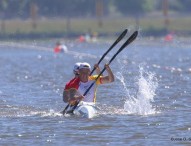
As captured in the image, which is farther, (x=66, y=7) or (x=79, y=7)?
(x=79, y=7)

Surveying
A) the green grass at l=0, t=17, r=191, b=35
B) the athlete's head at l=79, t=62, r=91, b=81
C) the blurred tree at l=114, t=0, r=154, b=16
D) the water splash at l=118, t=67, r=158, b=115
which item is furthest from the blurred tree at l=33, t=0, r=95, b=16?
the athlete's head at l=79, t=62, r=91, b=81

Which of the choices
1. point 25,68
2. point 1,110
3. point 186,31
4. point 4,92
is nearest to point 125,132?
point 1,110

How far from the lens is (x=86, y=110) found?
22.7m

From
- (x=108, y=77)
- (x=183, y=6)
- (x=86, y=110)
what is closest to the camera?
(x=86, y=110)

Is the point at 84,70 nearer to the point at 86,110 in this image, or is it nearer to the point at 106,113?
the point at 86,110

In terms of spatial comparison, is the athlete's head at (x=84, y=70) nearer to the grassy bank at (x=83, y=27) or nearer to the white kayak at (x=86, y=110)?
the white kayak at (x=86, y=110)

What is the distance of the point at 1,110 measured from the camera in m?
24.8

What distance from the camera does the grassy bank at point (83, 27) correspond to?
88.1 metres

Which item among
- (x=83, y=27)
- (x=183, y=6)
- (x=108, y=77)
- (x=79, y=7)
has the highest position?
(x=183, y=6)

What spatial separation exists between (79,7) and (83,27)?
52.2 feet

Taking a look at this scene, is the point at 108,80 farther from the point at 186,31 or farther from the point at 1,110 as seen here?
the point at 186,31

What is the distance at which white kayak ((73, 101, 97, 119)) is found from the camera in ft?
74.4

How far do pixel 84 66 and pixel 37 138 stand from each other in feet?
12.1

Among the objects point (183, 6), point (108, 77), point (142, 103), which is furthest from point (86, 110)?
point (183, 6)
